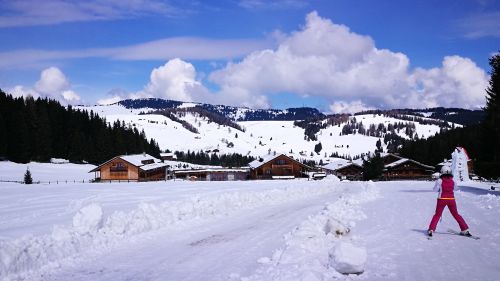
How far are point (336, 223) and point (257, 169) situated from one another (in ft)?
293

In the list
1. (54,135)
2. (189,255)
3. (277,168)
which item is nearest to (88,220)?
(189,255)

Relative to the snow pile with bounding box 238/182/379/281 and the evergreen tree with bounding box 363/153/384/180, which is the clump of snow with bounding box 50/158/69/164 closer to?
the evergreen tree with bounding box 363/153/384/180

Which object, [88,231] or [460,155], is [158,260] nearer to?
[88,231]

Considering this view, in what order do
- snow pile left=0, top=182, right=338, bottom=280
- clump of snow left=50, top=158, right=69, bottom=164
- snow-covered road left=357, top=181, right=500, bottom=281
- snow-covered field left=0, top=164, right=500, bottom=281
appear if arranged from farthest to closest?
clump of snow left=50, top=158, right=69, bottom=164, snow pile left=0, top=182, right=338, bottom=280, snow-covered field left=0, top=164, right=500, bottom=281, snow-covered road left=357, top=181, right=500, bottom=281

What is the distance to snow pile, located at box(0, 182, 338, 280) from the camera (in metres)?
9.50

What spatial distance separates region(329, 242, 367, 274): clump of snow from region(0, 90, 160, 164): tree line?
347 ft

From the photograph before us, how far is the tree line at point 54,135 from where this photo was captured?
4006 inches

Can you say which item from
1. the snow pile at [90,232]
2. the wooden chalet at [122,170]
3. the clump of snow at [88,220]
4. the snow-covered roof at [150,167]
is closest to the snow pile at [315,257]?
the snow pile at [90,232]

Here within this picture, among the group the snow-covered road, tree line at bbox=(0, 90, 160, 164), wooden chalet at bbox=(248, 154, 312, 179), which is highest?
tree line at bbox=(0, 90, 160, 164)

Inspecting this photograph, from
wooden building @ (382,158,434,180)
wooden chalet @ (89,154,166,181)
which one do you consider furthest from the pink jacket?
wooden building @ (382,158,434,180)

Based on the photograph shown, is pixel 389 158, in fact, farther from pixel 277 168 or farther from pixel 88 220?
pixel 88 220

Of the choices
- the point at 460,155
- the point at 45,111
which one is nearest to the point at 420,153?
the point at 460,155

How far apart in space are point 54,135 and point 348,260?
123m

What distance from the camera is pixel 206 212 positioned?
19.2m
